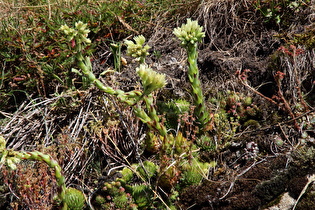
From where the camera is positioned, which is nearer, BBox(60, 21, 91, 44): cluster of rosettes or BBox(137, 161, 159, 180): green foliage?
BBox(60, 21, 91, 44): cluster of rosettes

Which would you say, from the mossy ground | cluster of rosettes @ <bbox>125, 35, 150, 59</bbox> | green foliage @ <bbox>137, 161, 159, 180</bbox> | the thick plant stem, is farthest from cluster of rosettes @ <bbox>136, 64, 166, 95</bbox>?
green foliage @ <bbox>137, 161, 159, 180</bbox>

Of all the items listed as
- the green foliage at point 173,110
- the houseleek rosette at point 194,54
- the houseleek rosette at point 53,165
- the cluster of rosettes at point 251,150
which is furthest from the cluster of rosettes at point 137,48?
the cluster of rosettes at point 251,150

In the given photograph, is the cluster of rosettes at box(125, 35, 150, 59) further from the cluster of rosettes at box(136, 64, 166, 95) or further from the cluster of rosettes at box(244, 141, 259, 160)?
the cluster of rosettes at box(244, 141, 259, 160)

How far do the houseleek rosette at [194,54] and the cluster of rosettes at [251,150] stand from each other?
0.43m

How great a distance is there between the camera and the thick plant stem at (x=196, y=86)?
3.16 metres

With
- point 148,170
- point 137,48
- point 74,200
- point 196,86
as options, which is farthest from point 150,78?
point 74,200

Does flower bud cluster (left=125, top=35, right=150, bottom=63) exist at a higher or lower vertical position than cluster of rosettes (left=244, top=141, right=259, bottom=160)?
higher

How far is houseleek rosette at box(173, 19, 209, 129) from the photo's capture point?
3.05 metres

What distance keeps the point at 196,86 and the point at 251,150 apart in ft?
2.45

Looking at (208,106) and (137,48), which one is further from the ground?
(137,48)

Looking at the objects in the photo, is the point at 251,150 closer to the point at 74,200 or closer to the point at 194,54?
the point at 194,54

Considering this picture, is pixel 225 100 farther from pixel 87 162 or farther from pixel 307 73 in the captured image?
pixel 87 162

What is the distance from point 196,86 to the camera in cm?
324

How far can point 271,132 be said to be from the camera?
345 cm
